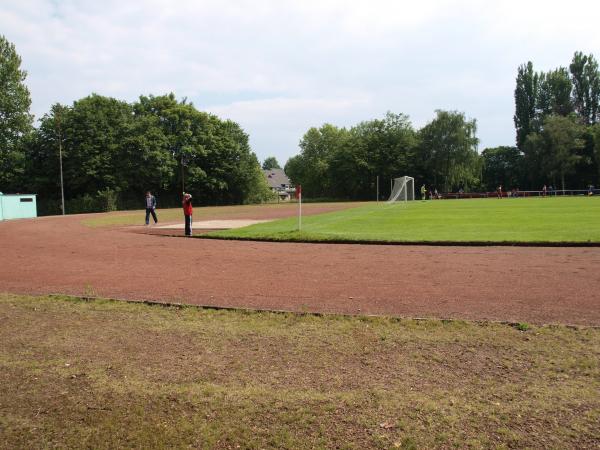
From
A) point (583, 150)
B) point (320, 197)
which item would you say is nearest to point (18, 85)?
point (320, 197)

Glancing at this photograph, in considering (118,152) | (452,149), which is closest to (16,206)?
(118,152)

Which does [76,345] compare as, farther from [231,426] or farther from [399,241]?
[399,241]

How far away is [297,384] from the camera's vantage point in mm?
4426

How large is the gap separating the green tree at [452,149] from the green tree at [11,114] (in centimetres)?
5824

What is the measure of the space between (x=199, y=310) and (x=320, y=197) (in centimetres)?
8621

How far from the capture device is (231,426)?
3695mm

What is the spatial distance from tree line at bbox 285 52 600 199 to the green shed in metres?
51.4

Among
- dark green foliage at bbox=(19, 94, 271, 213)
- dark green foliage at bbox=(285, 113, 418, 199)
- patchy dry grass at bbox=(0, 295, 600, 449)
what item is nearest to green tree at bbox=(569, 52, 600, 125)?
A: dark green foliage at bbox=(285, 113, 418, 199)

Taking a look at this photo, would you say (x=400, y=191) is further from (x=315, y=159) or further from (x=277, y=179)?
(x=277, y=179)

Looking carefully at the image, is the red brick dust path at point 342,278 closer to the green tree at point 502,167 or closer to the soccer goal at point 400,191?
the soccer goal at point 400,191

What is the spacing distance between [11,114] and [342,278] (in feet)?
192

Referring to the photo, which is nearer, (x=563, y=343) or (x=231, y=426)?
(x=231, y=426)

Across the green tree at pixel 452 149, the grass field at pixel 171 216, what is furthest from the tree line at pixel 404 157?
the grass field at pixel 171 216

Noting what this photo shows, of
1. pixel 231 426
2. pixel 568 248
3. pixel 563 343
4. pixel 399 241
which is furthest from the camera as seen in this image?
pixel 399 241
